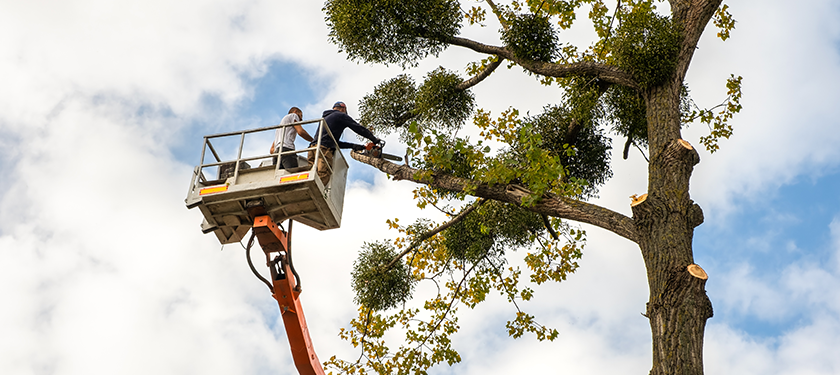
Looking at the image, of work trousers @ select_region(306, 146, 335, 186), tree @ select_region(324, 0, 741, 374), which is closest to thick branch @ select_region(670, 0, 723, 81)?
tree @ select_region(324, 0, 741, 374)

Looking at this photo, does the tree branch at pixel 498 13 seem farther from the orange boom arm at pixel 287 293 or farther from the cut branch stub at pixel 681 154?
the orange boom arm at pixel 287 293

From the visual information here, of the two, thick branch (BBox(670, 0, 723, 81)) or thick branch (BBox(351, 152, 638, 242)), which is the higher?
thick branch (BBox(670, 0, 723, 81))

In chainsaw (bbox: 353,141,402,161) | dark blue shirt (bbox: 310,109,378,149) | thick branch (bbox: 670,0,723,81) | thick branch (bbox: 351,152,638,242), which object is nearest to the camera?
thick branch (bbox: 351,152,638,242)

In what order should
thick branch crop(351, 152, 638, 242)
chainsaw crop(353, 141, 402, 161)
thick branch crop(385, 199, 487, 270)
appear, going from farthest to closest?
thick branch crop(385, 199, 487, 270) < chainsaw crop(353, 141, 402, 161) < thick branch crop(351, 152, 638, 242)

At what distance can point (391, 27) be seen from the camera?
10.2 meters

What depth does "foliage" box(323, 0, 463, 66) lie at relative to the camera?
32.6 feet

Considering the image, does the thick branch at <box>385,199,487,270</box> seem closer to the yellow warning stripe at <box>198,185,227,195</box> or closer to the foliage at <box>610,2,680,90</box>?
the foliage at <box>610,2,680,90</box>

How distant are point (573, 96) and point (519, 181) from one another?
1704 mm

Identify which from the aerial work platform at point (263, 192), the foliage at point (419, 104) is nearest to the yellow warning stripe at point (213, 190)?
the aerial work platform at point (263, 192)

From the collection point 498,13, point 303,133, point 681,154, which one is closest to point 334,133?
point 303,133

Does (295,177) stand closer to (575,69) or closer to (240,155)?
(240,155)

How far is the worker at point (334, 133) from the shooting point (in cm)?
802

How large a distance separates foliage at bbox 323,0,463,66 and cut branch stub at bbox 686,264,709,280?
5.13 meters

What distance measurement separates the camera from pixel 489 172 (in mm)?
7805
